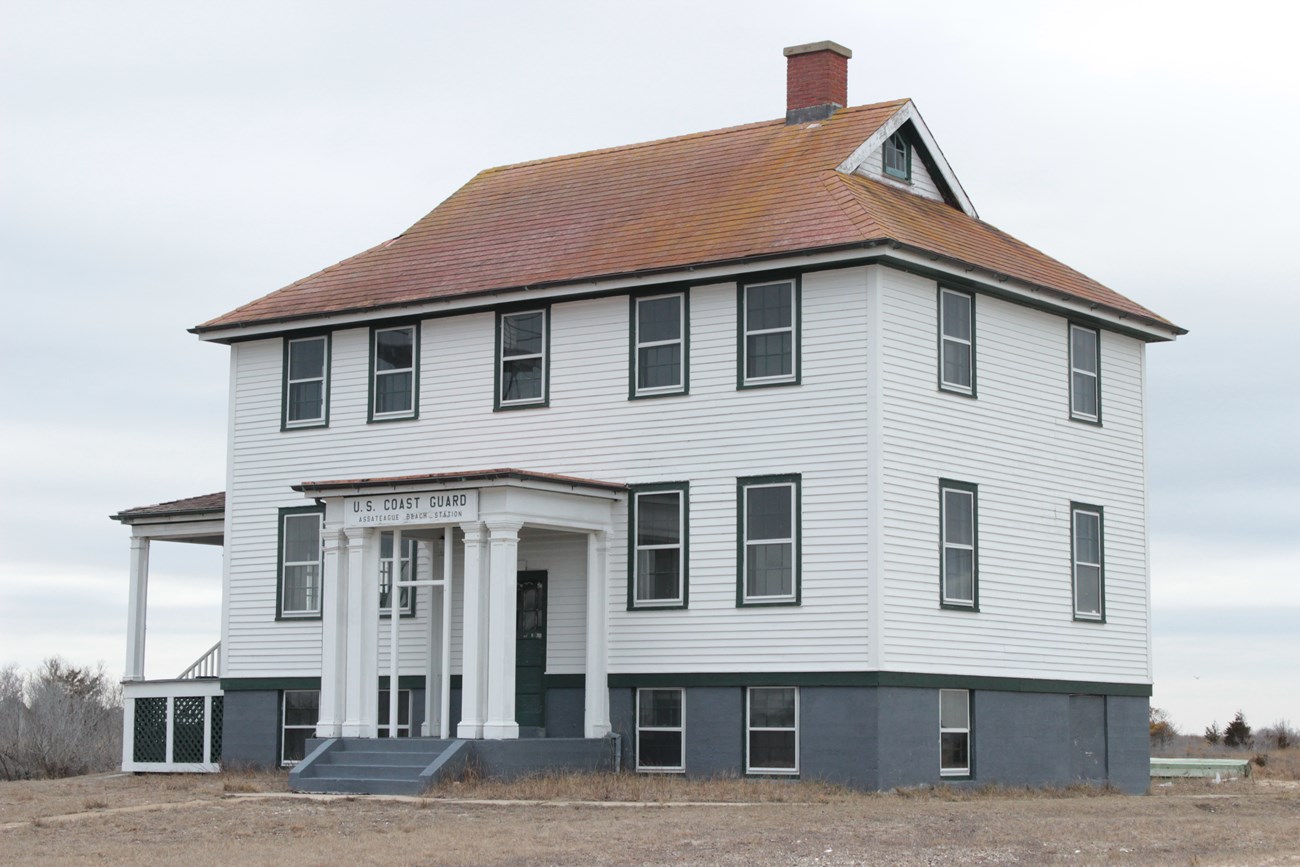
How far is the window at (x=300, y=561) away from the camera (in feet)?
115

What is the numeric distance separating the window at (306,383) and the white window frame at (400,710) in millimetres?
4893

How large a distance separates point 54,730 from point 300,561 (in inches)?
461

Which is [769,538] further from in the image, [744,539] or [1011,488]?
[1011,488]

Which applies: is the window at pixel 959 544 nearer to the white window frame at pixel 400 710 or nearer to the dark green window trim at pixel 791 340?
the dark green window trim at pixel 791 340

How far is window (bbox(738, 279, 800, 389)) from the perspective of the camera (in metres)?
30.5

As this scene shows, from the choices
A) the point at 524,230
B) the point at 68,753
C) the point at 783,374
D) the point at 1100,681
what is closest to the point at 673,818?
the point at 783,374

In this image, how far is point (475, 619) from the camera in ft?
98.7

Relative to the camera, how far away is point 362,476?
113ft

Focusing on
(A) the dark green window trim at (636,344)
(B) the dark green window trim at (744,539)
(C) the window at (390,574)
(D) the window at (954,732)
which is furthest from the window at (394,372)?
(D) the window at (954,732)

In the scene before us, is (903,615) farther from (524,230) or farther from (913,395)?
Answer: (524,230)

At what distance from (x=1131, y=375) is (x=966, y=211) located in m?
4.05

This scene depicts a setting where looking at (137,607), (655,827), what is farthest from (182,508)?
(655,827)

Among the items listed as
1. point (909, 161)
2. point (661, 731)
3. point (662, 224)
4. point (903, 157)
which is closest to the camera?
point (661, 731)

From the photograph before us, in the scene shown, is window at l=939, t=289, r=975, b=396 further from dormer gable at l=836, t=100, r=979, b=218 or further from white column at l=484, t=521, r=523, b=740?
white column at l=484, t=521, r=523, b=740
